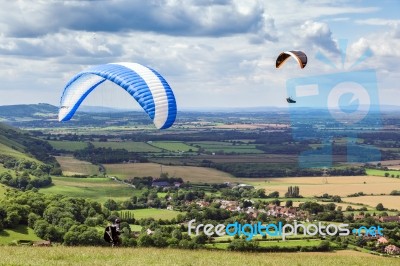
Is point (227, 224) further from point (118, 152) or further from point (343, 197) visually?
point (118, 152)

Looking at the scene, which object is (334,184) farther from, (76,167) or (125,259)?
(125,259)

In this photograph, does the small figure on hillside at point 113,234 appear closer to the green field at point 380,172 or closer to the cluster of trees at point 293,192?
the cluster of trees at point 293,192

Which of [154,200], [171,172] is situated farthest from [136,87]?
[171,172]

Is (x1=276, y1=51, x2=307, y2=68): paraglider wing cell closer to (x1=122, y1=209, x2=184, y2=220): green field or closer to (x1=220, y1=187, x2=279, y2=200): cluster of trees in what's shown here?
(x1=122, y1=209, x2=184, y2=220): green field

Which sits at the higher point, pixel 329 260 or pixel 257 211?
pixel 329 260

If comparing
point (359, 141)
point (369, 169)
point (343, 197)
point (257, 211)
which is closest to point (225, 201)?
point (257, 211)

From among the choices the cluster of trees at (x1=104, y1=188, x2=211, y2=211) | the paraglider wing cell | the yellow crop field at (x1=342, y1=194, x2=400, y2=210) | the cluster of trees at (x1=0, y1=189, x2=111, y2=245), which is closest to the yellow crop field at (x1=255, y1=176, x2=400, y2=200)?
the yellow crop field at (x1=342, y1=194, x2=400, y2=210)

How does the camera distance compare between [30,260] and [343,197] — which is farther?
[343,197]
